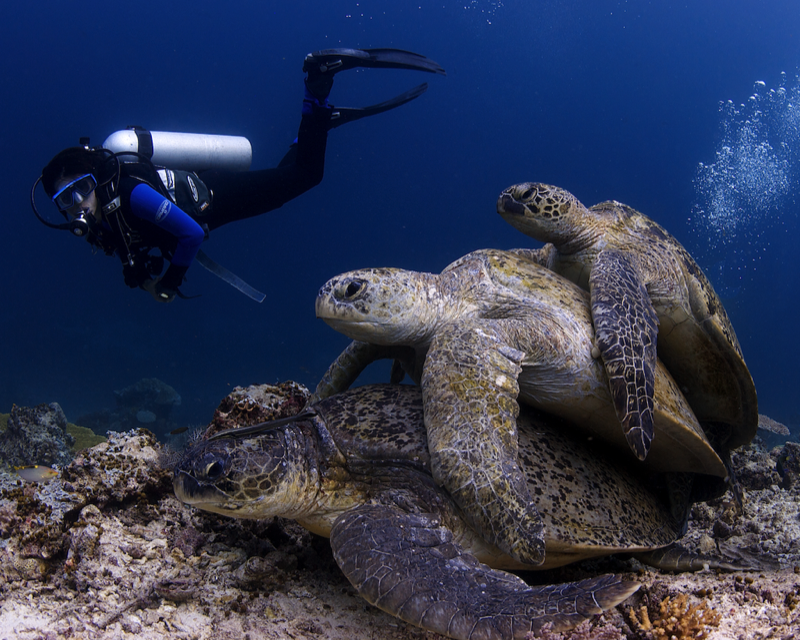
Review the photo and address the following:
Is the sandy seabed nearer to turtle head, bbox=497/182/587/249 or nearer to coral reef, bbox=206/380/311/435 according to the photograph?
coral reef, bbox=206/380/311/435

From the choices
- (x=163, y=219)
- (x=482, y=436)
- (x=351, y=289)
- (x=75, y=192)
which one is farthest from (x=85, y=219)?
(x=482, y=436)

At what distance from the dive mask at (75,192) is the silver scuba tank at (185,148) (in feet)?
5.34

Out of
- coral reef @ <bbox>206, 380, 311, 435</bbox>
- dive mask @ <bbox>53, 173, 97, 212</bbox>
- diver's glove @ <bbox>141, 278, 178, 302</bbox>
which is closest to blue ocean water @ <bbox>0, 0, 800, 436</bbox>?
diver's glove @ <bbox>141, 278, 178, 302</bbox>

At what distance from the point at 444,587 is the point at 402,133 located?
8343 cm

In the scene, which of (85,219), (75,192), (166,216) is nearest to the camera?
(75,192)

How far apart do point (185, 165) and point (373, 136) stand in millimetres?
77989

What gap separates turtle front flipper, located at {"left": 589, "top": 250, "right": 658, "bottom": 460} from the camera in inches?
83.0

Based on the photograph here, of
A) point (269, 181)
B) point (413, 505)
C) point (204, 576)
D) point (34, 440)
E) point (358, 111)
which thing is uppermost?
point (358, 111)

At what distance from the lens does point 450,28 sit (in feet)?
214

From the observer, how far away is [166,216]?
5.03m

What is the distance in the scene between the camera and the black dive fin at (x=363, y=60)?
6531mm

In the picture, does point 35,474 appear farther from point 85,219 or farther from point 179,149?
point 179,149

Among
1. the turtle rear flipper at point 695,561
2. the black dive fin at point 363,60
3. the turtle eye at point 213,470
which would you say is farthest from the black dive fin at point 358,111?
the turtle rear flipper at point 695,561

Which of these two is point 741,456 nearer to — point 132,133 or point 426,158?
point 132,133
